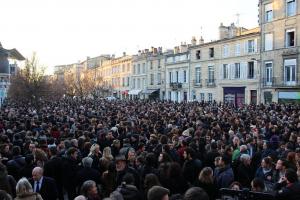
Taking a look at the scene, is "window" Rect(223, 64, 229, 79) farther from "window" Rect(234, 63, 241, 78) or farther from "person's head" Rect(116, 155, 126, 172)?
"person's head" Rect(116, 155, 126, 172)

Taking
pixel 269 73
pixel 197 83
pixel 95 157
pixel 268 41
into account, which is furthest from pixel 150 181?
pixel 197 83

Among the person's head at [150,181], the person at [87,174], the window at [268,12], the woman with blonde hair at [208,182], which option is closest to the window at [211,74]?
the window at [268,12]

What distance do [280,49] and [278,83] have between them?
126 inches

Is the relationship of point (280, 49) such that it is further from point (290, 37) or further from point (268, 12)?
point (268, 12)

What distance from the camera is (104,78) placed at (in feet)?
282

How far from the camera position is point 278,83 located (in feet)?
121

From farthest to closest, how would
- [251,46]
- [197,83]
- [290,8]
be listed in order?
[197,83], [251,46], [290,8]

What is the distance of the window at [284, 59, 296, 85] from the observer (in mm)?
35469

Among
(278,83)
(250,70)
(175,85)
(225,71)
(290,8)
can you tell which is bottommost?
(278,83)

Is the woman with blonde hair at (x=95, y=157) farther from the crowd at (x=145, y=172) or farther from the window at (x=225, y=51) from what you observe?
the window at (x=225, y=51)

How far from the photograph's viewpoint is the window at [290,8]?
35688 millimetres

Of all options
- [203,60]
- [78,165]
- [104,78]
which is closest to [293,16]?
[203,60]

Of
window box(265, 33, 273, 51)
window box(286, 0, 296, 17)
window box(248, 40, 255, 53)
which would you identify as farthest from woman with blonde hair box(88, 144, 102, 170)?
window box(248, 40, 255, 53)

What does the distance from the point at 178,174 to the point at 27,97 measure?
2848cm
